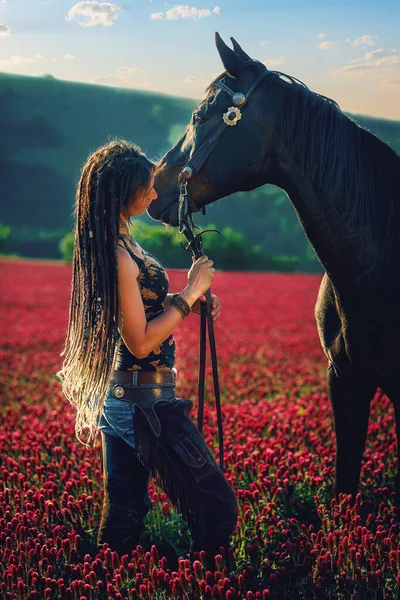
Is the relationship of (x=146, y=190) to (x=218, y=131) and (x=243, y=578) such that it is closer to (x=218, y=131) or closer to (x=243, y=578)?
(x=218, y=131)

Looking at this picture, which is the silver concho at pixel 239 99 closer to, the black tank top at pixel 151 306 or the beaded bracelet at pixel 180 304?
the black tank top at pixel 151 306

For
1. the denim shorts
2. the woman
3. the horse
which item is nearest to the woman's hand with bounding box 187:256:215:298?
the woman

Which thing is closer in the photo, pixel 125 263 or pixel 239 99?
pixel 125 263

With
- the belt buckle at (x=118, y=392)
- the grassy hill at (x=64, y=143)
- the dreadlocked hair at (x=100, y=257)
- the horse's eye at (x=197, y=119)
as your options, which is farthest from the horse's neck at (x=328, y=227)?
the grassy hill at (x=64, y=143)

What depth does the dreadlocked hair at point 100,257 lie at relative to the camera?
9.87 ft

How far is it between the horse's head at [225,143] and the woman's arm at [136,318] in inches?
20.6

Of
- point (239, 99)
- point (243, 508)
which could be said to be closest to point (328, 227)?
point (239, 99)

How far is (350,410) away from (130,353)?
1.34 m

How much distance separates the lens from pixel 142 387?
10.5 feet

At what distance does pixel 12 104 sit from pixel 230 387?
1177 inches

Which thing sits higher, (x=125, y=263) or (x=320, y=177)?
(x=320, y=177)

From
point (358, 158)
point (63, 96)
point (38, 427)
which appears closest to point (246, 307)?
point (38, 427)

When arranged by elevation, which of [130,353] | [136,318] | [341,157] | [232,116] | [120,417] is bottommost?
[120,417]

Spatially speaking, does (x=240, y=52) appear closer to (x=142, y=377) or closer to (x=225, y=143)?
(x=225, y=143)
